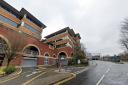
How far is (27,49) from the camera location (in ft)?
136

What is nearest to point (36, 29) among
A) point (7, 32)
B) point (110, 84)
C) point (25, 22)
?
point (25, 22)

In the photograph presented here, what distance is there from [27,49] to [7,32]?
9275mm

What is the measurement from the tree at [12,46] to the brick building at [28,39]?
0.27 metres

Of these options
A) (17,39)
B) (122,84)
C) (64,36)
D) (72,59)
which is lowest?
(122,84)

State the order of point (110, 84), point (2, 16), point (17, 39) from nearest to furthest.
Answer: point (110, 84) < point (17, 39) < point (2, 16)

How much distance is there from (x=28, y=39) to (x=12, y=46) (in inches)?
369

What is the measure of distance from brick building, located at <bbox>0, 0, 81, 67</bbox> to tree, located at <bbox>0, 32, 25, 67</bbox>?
0.27m

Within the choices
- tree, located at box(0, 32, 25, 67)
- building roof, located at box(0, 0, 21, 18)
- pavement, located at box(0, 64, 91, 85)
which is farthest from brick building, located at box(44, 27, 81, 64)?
pavement, located at box(0, 64, 91, 85)

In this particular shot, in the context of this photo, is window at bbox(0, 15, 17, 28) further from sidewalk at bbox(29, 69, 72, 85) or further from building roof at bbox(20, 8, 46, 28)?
sidewalk at bbox(29, 69, 72, 85)

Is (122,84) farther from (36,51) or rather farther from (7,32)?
(36,51)

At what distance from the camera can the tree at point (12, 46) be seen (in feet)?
97.5

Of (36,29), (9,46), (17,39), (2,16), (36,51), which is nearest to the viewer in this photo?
(9,46)

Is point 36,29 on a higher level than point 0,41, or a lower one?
higher

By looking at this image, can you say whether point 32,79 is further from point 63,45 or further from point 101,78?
point 63,45
